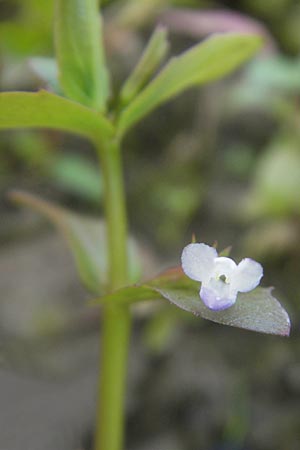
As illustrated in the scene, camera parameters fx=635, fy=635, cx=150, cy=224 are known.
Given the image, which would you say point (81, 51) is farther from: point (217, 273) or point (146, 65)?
point (217, 273)

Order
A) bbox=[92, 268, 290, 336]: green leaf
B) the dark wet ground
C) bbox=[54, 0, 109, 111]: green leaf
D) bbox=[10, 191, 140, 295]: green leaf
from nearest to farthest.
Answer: bbox=[92, 268, 290, 336]: green leaf < bbox=[54, 0, 109, 111]: green leaf < bbox=[10, 191, 140, 295]: green leaf < the dark wet ground

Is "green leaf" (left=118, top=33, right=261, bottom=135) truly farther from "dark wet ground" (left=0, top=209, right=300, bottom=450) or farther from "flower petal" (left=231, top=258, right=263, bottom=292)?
"dark wet ground" (left=0, top=209, right=300, bottom=450)

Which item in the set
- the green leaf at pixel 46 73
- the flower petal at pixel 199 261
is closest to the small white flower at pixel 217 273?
the flower petal at pixel 199 261

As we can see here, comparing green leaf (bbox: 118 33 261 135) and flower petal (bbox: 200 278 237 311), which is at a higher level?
green leaf (bbox: 118 33 261 135)

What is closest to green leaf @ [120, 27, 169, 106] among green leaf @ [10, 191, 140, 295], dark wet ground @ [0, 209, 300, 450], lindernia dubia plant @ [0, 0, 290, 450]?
lindernia dubia plant @ [0, 0, 290, 450]

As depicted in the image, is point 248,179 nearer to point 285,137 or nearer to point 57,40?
point 285,137

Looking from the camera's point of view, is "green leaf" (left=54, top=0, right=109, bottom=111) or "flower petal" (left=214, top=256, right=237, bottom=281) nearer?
"flower petal" (left=214, top=256, right=237, bottom=281)

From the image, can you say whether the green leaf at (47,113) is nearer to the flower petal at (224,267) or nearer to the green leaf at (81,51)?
the green leaf at (81,51)

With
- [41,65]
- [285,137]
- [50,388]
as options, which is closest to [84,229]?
[41,65]
